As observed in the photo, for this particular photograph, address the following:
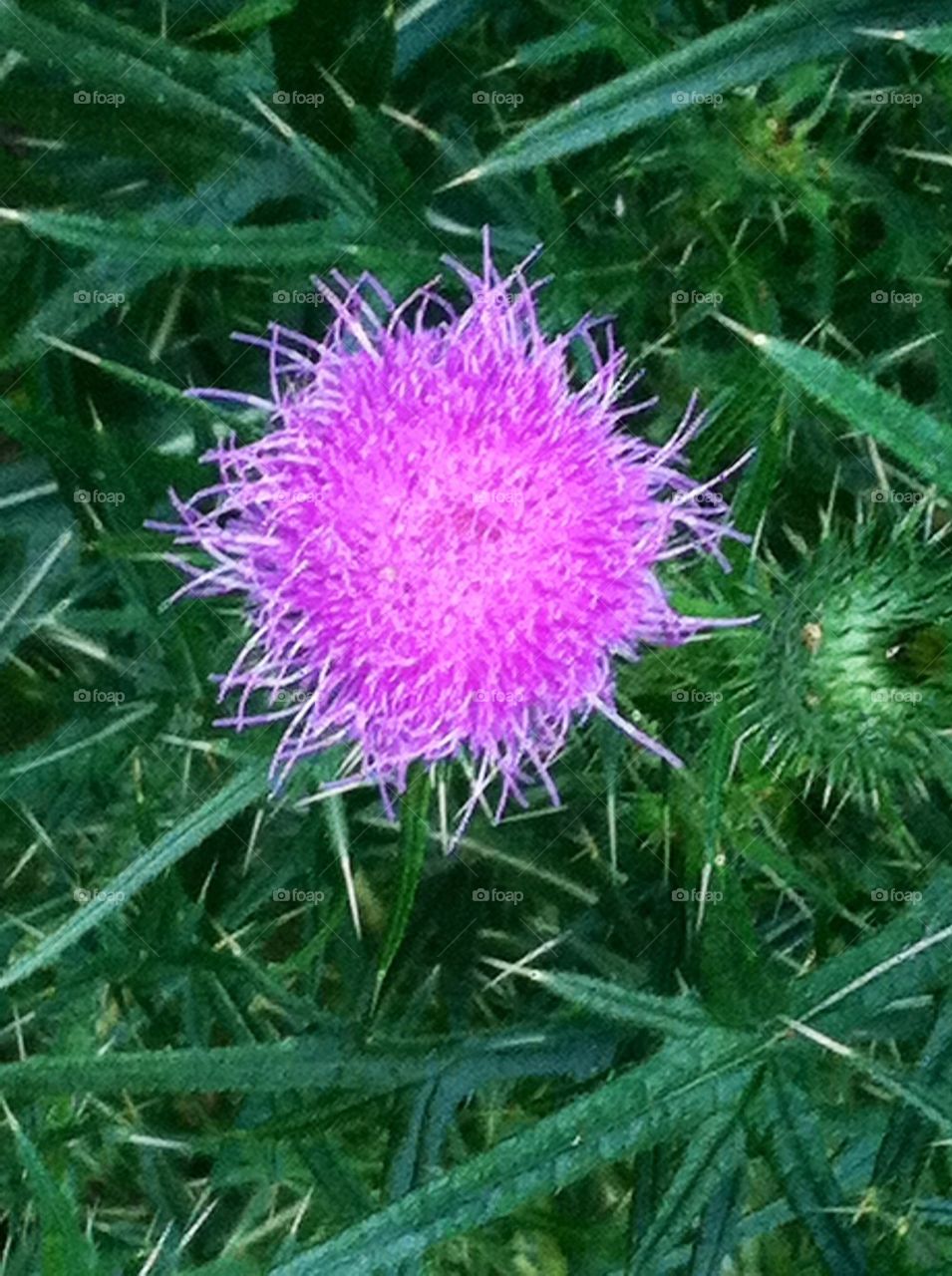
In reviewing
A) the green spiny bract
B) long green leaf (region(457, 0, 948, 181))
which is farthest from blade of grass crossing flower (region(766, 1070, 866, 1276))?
long green leaf (region(457, 0, 948, 181))

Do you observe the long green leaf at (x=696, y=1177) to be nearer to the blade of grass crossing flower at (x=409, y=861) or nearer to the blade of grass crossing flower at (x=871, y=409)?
the blade of grass crossing flower at (x=409, y=861)

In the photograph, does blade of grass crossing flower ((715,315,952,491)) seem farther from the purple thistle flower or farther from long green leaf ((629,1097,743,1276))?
long green leaf ((629,1097,743,1276))

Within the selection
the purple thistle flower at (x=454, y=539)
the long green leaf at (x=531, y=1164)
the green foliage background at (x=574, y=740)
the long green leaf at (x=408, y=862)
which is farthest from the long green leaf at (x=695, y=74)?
the long green leaf at (x=531, y=1164)

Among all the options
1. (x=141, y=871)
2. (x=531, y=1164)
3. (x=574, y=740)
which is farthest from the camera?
(x=574, y=740)

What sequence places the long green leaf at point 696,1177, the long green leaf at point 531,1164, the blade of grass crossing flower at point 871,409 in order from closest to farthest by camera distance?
the blade of grass crossing flower at point 871,409, the long green leaf at point 531,1164, the long green leaf at point 696,1177

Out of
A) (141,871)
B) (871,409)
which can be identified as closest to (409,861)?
(141,871)

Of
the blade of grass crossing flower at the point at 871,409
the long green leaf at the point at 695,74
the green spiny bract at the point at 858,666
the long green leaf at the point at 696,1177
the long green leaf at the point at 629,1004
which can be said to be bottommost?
the long green leaf at the point at 696,1177

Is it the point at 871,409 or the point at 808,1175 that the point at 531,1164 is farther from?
the point at 871,409
